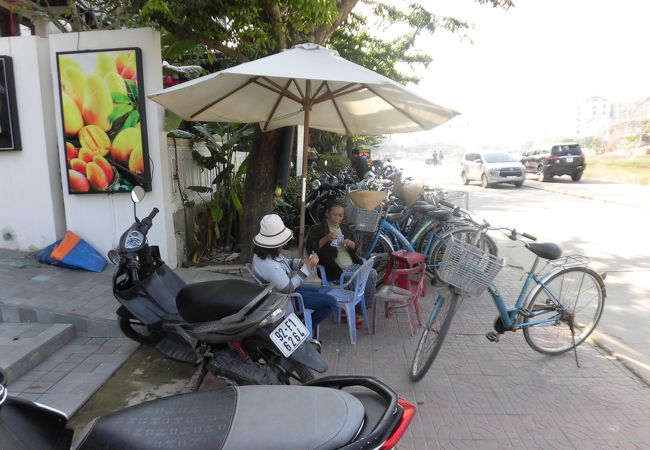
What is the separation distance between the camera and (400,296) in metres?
4.20

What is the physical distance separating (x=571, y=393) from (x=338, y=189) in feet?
17.9

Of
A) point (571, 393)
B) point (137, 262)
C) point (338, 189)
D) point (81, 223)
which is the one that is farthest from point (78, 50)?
point (571, 393)

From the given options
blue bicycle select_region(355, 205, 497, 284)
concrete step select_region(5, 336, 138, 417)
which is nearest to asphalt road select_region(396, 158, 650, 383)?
blue bicycle select_region(355, 205, 497, 284)

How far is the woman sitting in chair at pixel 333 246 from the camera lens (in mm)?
4367

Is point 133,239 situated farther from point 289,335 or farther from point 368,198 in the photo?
point 368,198

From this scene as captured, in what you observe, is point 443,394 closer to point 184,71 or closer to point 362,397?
point 362,397

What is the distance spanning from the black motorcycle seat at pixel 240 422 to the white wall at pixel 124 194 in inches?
156

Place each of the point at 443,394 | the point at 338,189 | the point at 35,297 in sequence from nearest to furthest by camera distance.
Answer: the point at 443,394
the point at 35,297
the point at 338,189

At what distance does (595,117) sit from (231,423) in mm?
66187

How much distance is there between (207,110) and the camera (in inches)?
184

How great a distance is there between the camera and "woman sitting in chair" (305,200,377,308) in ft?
14.3

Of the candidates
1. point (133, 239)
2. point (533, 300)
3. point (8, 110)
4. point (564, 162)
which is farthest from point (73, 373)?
point (564, 162)

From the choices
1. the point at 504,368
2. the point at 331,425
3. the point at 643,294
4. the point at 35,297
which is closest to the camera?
the point at 331,425

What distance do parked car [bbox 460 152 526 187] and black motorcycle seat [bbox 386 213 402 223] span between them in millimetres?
14143
